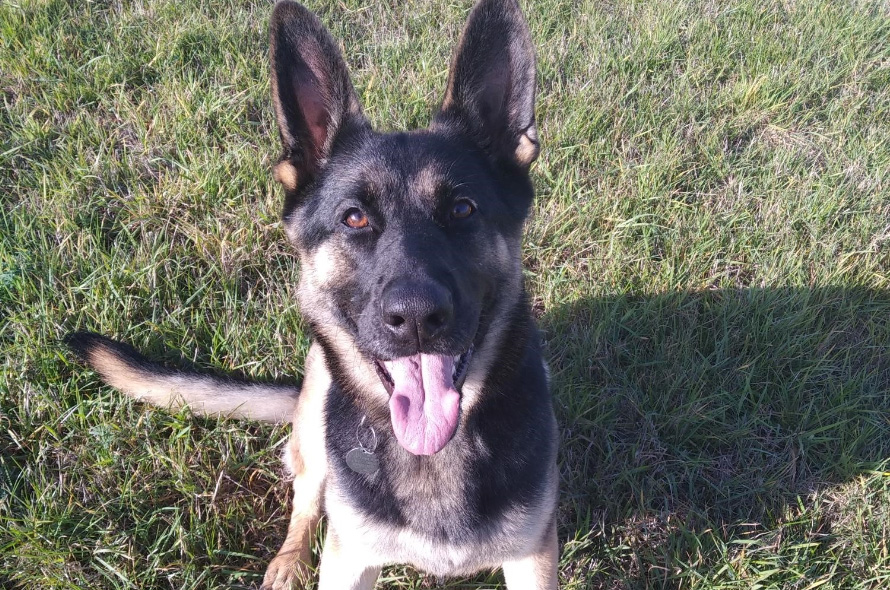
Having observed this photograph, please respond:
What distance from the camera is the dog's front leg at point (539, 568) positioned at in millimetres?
2365

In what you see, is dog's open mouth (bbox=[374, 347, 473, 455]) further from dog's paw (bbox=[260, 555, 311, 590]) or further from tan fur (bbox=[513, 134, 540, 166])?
dog's paw (bbox=[260, 555, 311, 590])

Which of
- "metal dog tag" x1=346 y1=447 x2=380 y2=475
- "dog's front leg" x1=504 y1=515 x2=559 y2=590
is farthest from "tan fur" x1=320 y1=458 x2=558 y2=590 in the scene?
"metal dog tag" x1=346 y1=447 x2=380 y2=475

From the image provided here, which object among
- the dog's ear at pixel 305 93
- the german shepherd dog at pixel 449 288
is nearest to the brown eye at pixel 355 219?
the german shepherd dog at pixel 449 288

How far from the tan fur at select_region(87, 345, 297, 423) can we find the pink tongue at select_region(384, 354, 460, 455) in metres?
1.19

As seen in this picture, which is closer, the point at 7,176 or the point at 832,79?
the point at 7,176

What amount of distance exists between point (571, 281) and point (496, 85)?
1.67 m

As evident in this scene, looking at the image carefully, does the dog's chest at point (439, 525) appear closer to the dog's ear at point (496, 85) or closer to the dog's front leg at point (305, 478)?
the dog's front leg at point (305, 478)

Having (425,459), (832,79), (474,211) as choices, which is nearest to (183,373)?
(425,459)

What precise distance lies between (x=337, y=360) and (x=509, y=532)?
971mm

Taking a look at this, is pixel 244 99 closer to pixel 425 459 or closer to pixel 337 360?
pixel 337 360

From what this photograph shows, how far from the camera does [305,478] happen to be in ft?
9.68

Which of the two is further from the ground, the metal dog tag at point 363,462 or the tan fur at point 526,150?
the tan fur at point 526,150

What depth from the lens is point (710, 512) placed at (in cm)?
303

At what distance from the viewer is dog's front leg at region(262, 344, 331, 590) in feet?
8.99
